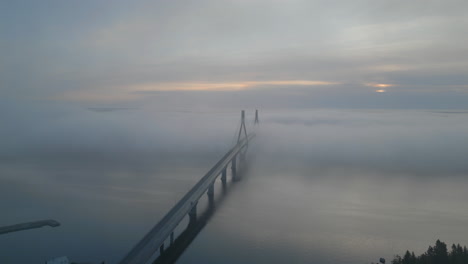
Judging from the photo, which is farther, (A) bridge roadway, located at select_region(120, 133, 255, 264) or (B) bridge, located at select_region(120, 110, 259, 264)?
(B) bridge, located at select_region(120, 110, 259, 264)

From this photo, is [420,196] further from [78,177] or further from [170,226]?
[78,177]

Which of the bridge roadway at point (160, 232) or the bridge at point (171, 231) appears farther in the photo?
the bridge at point (171, 231)

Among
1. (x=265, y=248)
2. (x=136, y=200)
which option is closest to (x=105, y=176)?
(x=136, y=200)

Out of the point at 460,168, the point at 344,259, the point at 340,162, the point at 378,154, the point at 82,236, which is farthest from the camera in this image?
the point at 378,154

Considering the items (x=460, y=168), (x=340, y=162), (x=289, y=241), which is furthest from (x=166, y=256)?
(x=460, y=168)

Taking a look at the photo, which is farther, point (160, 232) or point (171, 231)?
point (171, 231)

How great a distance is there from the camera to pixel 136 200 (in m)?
13.0

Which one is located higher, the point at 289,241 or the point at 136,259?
the point at 136,259

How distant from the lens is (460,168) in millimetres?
19156

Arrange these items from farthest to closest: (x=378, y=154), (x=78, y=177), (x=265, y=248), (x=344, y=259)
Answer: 1. (x=378, y=154)
2. (x=78, y=177)
3. (x=265, y=248)
4. (x=344, y=259)

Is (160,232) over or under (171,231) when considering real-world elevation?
over

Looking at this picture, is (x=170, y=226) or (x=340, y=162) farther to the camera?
(x=340, y=162)

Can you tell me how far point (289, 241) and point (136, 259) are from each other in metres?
4.38

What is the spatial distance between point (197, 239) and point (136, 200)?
14.6 ft
